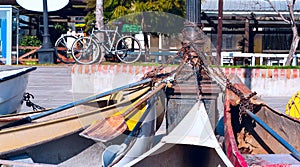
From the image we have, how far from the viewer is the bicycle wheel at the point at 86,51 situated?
12883 millimetres

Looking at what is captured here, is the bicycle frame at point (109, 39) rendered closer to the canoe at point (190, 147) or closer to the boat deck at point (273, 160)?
the canoe at point (190, 147)

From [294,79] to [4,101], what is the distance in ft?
21.4

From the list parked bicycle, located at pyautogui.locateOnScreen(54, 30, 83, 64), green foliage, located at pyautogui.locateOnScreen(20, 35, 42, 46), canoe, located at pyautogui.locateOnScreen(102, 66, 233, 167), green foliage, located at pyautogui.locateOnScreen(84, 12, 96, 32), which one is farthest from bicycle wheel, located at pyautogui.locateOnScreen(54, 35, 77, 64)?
canoe, located at pyautogui.locateOnScreen(102, 66, 233, 167)

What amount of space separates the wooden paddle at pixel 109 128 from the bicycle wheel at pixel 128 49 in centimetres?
710

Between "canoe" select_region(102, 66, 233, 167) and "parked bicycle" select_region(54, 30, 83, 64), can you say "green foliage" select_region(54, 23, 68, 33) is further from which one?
"canoe" select_region(102, 66, 233, 167)

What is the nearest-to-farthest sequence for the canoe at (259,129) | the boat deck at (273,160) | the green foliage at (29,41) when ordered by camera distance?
the boat deck at (273,160), the canoe at (259,129), the green foliage at (29,41)

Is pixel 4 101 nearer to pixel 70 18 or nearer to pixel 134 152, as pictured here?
pixel 134 152

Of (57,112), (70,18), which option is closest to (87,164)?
(57,112)

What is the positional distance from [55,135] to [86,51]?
7.68 metres

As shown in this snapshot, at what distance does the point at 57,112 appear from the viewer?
6086 mm

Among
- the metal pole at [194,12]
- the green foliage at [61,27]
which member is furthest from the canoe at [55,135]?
the green foliage at [61,27]

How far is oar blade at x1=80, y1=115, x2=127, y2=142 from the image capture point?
16.9 feet

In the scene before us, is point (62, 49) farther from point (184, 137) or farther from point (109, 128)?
point (184, 137)

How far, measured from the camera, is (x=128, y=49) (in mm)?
13273
